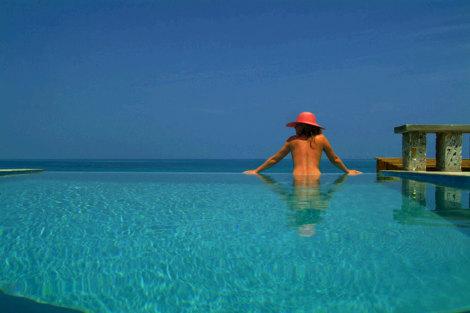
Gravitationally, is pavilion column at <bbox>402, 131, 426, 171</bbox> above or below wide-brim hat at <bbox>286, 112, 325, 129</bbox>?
below

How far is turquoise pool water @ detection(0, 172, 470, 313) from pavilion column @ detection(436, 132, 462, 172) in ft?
11.1

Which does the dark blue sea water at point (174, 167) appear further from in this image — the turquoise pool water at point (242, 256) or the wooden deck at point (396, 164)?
the turquoise pool water at point (242, 256)

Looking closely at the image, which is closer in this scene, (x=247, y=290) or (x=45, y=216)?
(x=247, y=290)

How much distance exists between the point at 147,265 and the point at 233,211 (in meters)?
2.15

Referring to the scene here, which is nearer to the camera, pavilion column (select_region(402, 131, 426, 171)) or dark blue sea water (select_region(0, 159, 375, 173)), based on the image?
pavilion column (select_region(402, 131, 426, 171))

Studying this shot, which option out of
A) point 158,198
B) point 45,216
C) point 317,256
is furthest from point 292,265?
point 158,198

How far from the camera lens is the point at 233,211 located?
16.4 feet

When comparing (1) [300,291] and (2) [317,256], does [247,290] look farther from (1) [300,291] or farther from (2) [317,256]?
(2) [317,256]

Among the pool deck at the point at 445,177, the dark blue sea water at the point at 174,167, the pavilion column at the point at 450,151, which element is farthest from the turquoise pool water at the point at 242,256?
the dark blue sea water at the point at 174,167

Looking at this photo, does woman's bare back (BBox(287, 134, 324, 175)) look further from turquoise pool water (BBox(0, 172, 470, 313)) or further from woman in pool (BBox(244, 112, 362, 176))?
turquoise pool water (BBox(0, 172, 470, 313))

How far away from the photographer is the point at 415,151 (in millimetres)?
8664

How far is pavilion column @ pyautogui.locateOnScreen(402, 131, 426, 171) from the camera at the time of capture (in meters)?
8.57

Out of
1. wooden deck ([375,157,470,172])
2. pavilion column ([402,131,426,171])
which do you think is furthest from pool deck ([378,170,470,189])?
wooden deck ([375,157,470,172])

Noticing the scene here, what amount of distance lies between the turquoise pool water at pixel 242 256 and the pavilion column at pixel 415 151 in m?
3.25
